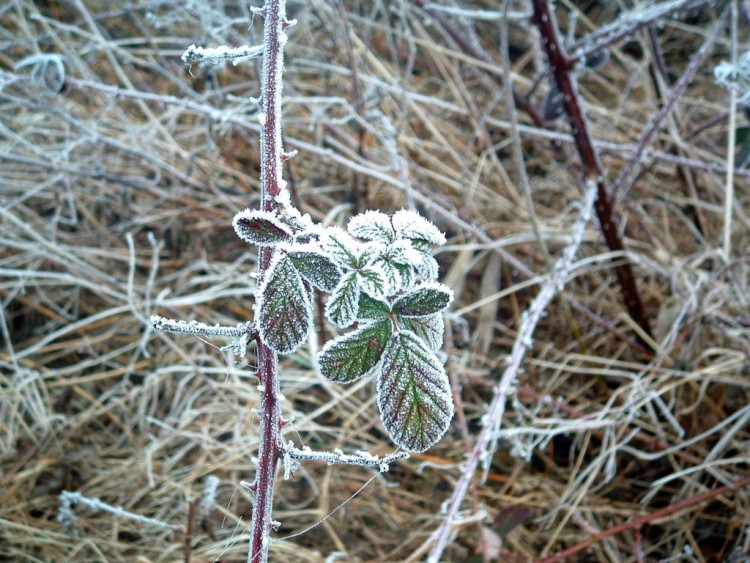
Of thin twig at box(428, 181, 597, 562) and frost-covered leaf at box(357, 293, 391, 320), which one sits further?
thin twig at box(428, 181, 597, 562)

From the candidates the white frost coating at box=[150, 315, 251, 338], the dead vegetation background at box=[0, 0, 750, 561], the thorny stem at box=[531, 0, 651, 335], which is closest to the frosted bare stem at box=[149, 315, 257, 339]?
the white frost coating at box=[150, 315, 251, 338]

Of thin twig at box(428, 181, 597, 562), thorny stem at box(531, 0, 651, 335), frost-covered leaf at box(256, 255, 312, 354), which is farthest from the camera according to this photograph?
thorny stem at box(531, 0, 651, 335)

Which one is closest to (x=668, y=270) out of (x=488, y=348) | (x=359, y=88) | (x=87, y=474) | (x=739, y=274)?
(x=739, y=274)

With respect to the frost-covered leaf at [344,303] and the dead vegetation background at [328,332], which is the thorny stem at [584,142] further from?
the frost-covered leaf at [344,303]

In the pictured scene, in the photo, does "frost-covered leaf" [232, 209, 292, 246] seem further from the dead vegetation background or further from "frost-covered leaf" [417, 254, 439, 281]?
the dead vegetation background

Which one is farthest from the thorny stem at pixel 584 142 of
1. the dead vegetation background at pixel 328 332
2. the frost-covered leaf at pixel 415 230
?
the frost-covered leaf at pixel 415 230

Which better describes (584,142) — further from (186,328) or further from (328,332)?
(186,328)

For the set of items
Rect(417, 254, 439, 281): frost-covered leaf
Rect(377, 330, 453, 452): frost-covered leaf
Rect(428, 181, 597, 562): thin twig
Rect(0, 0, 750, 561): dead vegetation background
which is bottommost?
Rect(0, 0, 750, 561): dead vegetation background
